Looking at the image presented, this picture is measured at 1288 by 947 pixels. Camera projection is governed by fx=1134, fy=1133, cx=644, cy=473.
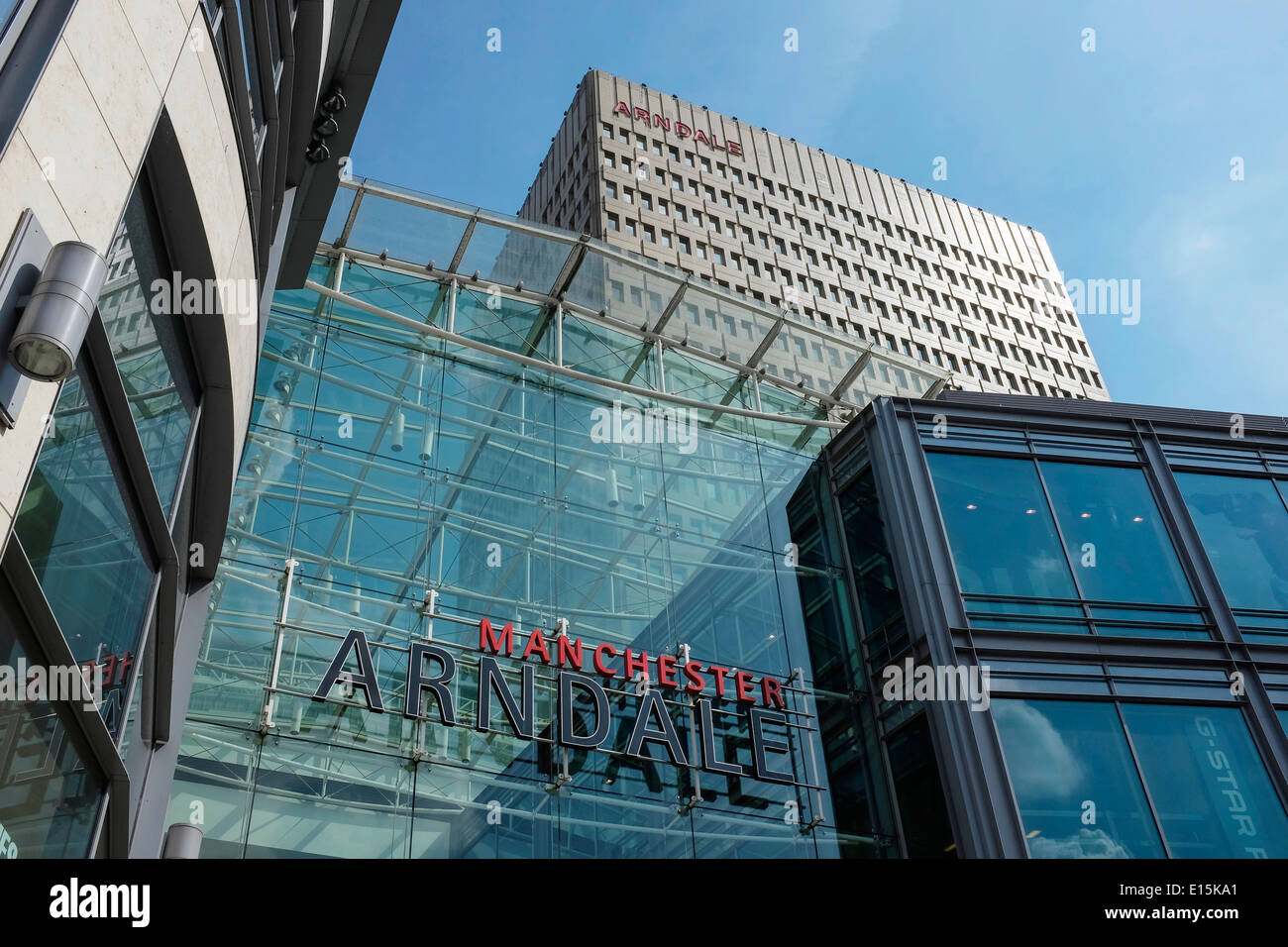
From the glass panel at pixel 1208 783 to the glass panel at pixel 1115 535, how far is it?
2.13 metres

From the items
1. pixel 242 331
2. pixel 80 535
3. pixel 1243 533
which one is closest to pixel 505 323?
pixel 242 331

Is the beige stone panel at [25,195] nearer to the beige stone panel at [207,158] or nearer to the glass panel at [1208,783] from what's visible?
the beige stone panel at [207,158]

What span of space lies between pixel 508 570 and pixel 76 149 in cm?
1301

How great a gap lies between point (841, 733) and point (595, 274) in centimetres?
1000

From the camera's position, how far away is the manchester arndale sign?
15602mm

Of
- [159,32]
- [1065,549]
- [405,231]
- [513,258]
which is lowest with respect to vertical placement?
[159,32]

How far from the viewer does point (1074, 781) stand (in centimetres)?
1620

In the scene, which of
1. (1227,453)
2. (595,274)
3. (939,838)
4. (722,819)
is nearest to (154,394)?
(722,819)

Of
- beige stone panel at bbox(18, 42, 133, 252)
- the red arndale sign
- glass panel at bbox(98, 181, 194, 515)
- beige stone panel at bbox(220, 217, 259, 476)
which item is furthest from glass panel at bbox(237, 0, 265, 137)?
the red arndale sign

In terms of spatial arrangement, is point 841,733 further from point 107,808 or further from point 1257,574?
point 107,808

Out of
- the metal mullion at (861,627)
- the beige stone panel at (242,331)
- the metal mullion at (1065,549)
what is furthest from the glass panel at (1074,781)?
the beige stone panel at (242,331)

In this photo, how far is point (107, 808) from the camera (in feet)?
24.1

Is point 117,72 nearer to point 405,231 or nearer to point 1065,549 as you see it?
point 405,231

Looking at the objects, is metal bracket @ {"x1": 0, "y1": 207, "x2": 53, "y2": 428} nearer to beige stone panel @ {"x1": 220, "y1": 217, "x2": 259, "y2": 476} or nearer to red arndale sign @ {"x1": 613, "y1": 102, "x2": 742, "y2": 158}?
beige stone panel @ {"x1": 220, "y1": 217, "x2": 259, "y2": 476}
